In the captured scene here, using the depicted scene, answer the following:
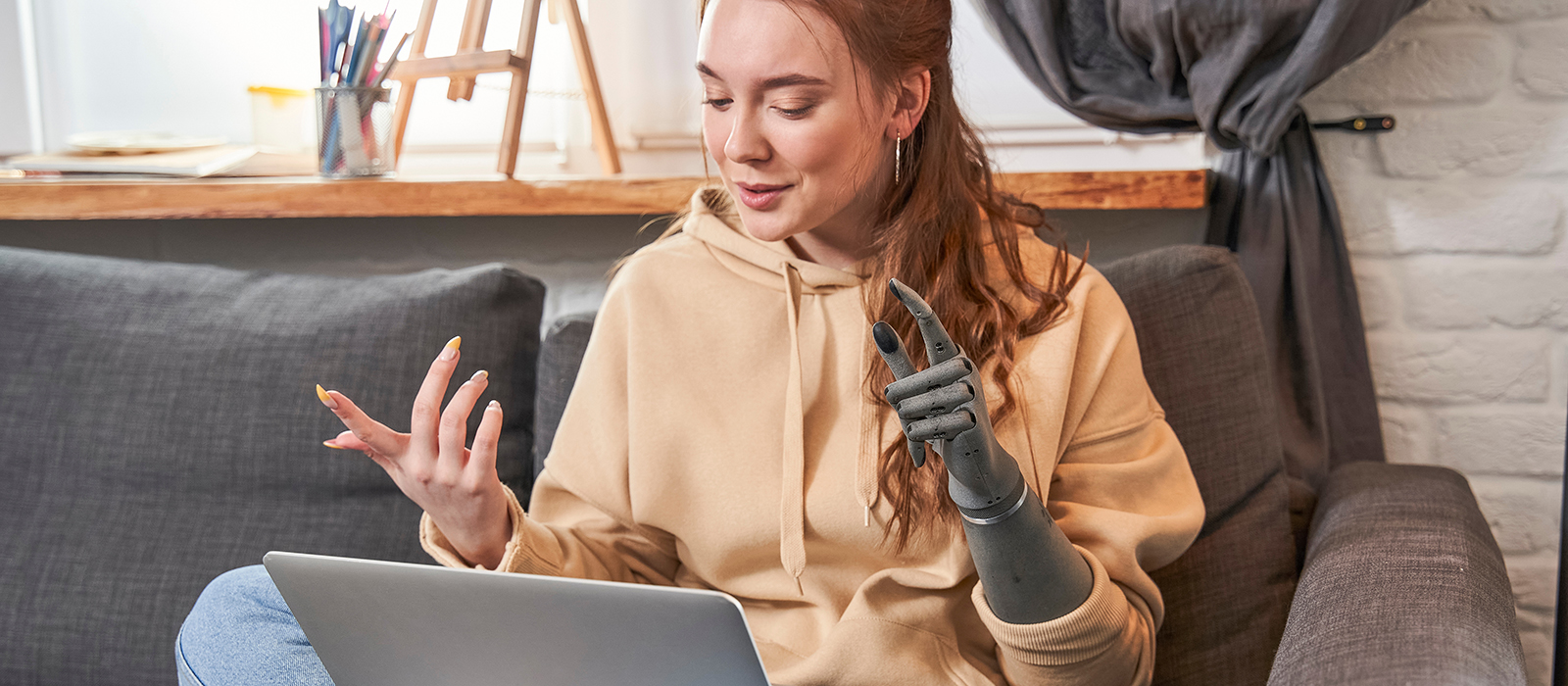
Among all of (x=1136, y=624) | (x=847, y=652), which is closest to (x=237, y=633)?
(x=847, y=652)

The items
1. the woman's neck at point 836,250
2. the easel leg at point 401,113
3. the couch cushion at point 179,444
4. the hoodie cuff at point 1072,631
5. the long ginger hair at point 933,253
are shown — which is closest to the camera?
the hoodie cuff at point 1072,631

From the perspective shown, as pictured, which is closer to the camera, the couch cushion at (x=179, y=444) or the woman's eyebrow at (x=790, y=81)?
the woman's eyebrow at (x=790, y=81)

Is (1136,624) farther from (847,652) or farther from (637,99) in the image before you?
(637,99)

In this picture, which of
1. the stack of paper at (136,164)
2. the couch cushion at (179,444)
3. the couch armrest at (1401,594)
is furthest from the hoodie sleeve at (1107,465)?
the stack of paper at (136,164)

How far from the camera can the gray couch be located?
3.57ft

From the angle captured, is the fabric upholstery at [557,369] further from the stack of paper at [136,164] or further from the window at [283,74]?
the stack of paper at [136,164]

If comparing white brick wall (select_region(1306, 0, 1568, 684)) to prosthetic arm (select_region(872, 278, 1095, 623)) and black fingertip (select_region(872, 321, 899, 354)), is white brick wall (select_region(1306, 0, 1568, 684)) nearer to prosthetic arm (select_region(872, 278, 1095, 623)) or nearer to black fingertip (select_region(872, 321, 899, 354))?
prosthetic arm (select_region(872, 278, 1095, 623))

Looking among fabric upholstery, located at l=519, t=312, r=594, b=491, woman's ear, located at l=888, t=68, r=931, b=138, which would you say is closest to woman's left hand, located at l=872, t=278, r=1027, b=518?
woman's ear, located at l=888, t=68, r=931, b=138

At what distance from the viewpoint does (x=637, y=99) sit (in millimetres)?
1619

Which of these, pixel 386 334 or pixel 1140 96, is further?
pixel 1140 96

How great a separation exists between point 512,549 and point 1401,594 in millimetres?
673

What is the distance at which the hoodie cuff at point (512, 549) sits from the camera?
2.85ft

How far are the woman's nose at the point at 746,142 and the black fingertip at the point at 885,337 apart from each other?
278mm

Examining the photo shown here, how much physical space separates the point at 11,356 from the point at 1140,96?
1.34 meters
